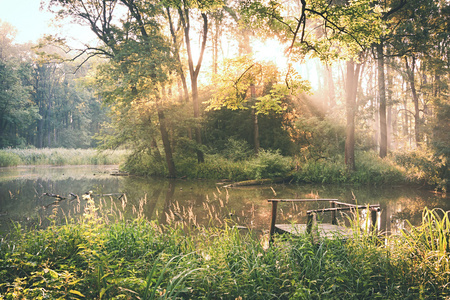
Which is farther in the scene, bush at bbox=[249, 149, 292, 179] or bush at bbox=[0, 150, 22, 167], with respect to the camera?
bush at bbox=[0, 150, 22, 167]

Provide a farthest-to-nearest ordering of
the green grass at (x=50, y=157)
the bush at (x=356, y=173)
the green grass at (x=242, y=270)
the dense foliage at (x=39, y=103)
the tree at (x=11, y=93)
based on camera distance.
Result: the dense foliage at (x=39, y=103)
the tree at (x=11, y=93)
the green grass at (x=50, y=157)
the bush at (x=356, y=173)
the green grass at (x=242, y=270)

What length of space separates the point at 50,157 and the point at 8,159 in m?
3.78

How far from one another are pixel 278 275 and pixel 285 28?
19.0 feet

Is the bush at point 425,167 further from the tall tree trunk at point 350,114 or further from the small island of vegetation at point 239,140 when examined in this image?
the tall tree trunk at point 350,114

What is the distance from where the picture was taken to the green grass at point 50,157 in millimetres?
25397

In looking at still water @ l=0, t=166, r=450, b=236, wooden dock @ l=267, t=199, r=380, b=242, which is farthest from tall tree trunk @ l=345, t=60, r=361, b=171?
wooden dock @ l=267, t=199, r=380, b=242

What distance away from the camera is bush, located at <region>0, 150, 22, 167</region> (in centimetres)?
2459

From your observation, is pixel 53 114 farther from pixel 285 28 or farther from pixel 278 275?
pixel 278 275

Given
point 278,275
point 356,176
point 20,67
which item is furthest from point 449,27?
point 20,67

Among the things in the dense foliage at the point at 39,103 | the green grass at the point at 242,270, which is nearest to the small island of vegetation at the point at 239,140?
the green grass at the point at 242,270

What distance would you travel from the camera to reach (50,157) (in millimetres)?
28516

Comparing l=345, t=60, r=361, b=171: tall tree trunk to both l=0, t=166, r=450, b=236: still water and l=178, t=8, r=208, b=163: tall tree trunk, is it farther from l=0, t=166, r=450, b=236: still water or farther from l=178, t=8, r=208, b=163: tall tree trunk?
l=178, t=8, r=208, b=163: tall tree trunk

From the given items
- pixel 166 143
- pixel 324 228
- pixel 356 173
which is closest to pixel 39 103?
pixel 166 143

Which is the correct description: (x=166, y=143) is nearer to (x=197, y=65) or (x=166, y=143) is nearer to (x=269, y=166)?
(x=197, y=65)
